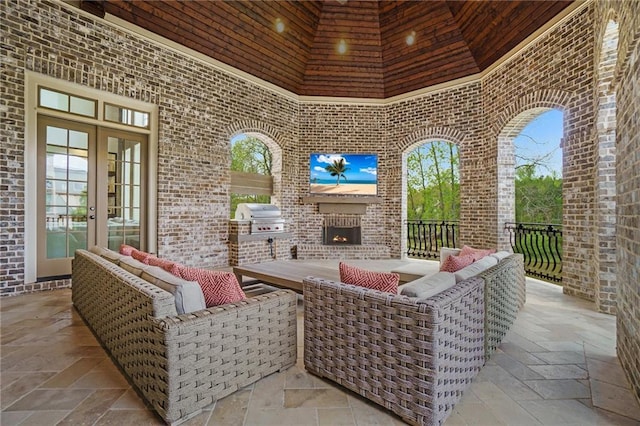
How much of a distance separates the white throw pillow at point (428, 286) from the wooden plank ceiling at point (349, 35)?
4.46 m

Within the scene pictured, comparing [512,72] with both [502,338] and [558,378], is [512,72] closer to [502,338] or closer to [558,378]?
[502,338]

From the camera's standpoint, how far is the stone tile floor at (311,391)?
1.60 meters

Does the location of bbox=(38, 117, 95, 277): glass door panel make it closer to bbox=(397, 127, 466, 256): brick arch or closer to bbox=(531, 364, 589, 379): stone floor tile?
bbox=(531, 364, 589, 379): stone floor tile

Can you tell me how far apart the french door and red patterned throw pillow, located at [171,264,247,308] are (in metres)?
3.31

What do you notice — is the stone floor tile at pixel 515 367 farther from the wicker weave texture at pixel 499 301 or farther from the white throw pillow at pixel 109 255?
the white throw pillow at pixel 109 255

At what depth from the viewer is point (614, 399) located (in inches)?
70.3

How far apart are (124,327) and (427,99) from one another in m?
6.63

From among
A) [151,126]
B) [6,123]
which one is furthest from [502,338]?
[6,123]

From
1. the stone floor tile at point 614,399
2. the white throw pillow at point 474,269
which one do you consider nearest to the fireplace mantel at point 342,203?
the white throw pillow at point 474,269

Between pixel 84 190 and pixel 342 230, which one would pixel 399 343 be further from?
pixel 342 230

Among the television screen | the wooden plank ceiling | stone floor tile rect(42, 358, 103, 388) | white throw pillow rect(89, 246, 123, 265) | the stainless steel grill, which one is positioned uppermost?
the wooden plank ceiling

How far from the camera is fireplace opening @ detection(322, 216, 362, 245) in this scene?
7.18 m

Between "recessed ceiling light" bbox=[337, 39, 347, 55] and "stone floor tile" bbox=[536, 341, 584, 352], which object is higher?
"recessed ceiling light" bbox=[337, 39, 347, 55]

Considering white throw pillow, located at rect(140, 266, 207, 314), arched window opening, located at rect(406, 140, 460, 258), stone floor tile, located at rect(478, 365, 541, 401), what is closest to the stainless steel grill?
white throw pillow, located at rect(140, 266, 207, 314)
